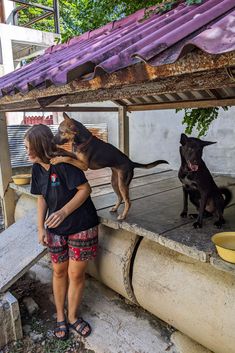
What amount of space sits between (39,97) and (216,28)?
1.47 metres

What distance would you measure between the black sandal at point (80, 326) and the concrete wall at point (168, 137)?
12.8 ft

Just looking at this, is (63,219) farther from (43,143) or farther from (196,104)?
(196,104)

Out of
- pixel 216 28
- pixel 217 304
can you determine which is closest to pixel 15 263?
pixel 217 304

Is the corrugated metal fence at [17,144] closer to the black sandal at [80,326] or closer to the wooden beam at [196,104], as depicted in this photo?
the wooden beam at [196,104]

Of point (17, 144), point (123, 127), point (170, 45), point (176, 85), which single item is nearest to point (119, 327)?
point (176, 85)

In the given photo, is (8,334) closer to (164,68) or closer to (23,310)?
(23,310)

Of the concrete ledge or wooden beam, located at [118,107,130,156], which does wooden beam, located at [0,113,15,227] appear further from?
the concrete ledge

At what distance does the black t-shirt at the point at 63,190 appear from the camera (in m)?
2.38

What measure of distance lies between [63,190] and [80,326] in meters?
1.35

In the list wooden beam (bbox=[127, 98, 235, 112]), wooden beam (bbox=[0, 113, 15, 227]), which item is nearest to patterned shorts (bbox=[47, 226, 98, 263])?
wooden beam (bbox=[127, 98, 235, 112])

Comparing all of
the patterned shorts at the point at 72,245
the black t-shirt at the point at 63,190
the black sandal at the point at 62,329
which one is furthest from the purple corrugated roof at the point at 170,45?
the black sandal at the point at 62,329

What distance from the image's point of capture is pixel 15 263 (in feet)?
9.70

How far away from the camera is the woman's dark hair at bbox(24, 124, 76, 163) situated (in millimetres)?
2285

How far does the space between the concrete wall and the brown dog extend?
3.32 metres
